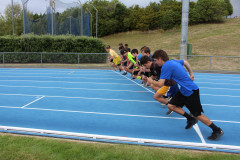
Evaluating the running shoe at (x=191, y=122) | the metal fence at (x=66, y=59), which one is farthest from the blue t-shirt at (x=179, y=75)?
the metal fence at (x=66, y=59)

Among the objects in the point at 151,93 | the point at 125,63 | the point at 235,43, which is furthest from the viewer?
the point at 235,43

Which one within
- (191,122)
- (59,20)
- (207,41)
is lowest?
(191,122)

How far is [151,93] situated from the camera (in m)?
8.60

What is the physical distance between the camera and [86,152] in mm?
3596

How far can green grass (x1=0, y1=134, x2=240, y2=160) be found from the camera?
3.45 metres

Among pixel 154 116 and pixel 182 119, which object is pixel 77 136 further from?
pixel 182 119

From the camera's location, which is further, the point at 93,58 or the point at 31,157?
the point at 93,58

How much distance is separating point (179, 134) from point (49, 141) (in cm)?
262

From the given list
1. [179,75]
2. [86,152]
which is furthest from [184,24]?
[86,152]

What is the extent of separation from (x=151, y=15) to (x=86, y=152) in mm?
55979

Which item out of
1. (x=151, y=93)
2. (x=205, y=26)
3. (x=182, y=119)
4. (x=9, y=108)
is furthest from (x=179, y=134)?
(x=205, y=26)

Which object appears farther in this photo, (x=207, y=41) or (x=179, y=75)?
(x=207, y=41)

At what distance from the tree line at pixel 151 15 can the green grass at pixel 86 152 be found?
46.0 meters

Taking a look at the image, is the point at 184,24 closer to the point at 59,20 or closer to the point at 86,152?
the point at 86,152
